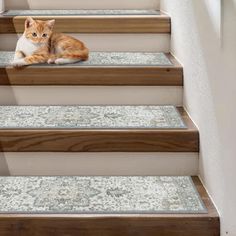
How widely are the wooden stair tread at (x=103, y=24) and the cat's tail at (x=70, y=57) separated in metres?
0.30

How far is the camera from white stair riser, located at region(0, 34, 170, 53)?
2.56m

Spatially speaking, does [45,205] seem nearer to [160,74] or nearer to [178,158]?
[178,158]

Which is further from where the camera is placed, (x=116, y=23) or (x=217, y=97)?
(x=116, y=23)

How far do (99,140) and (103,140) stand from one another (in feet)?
0.05

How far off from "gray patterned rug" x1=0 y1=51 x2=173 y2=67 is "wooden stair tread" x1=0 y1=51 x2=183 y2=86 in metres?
0.10

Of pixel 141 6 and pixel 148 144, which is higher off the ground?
pixel 141 6

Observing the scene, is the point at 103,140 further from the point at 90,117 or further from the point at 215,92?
the point at 215,92

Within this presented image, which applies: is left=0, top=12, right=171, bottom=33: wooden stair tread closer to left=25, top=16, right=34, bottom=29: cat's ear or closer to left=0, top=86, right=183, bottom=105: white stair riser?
left=25, top=16, right=34, bottom=29: cat's ear

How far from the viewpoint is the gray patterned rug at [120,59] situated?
223cm

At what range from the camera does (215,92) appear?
1516 millimetres

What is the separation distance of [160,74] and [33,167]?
0.73m

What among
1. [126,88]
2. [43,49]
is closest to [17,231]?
[126,88]

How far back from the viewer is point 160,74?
6.91 ft

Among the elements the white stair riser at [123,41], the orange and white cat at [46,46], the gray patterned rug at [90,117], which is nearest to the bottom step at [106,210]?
the gray patterned rug at [90,117]
